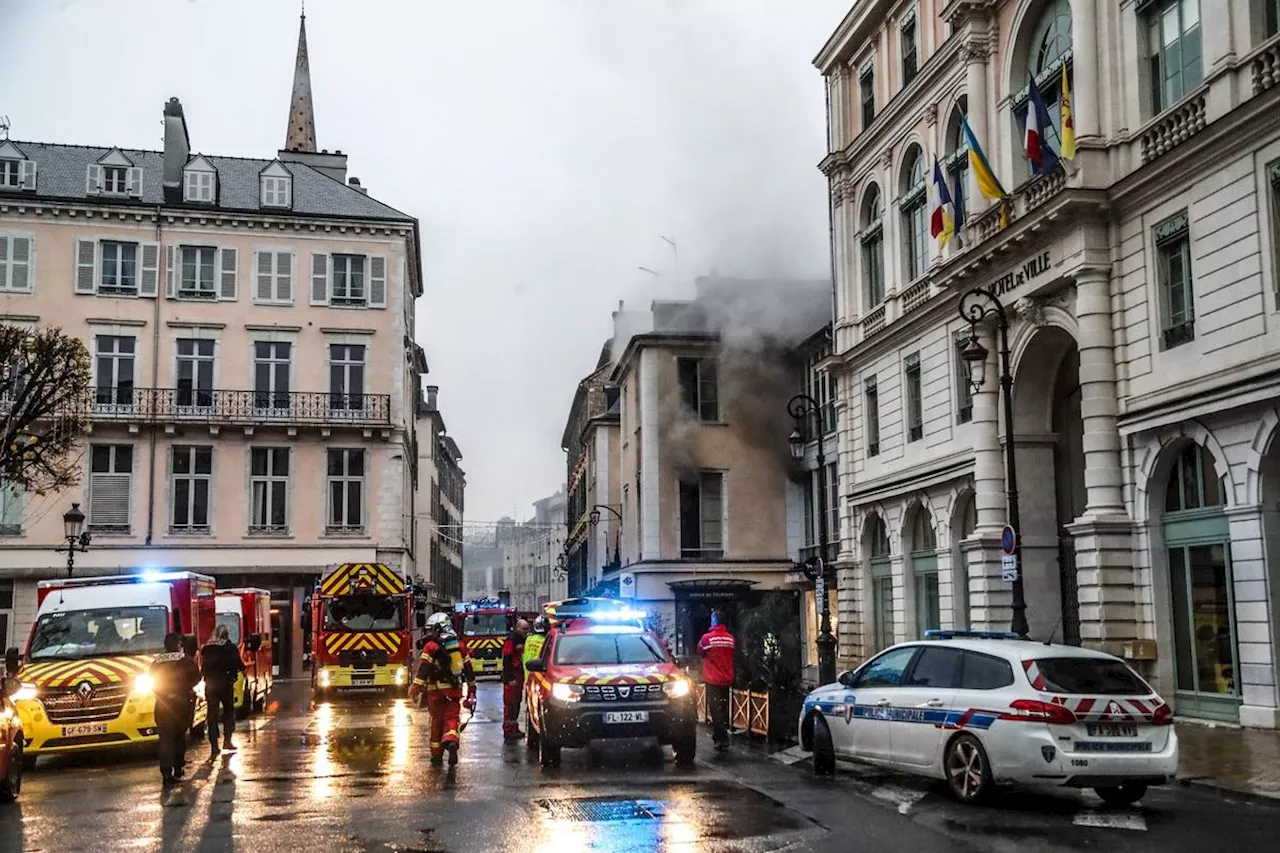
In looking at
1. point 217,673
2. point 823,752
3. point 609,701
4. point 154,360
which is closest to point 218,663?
point 217,673

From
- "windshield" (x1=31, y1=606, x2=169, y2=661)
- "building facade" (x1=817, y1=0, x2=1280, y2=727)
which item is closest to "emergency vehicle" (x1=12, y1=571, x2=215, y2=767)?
"windshield" (x1=31, y1=606, x2=169, y2=661)

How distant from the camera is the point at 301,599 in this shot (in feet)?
143

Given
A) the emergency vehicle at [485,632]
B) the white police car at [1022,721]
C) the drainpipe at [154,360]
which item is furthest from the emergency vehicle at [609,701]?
the drainpipe at [154,360]

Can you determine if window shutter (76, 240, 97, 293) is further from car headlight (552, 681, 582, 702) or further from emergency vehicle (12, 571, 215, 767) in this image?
car headlight (552, 681, 582, 702)

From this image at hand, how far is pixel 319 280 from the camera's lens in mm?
44812

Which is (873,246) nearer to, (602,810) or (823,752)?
(823,752)

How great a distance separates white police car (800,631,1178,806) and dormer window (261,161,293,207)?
121ft

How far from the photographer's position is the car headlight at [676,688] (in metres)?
15.4

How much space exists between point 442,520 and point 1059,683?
71937mm

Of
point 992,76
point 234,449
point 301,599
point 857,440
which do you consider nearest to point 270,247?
point 234,449

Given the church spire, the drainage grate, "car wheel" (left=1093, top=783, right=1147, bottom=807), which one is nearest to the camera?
the drainage grate

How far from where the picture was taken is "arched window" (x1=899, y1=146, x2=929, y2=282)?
29.5 meters

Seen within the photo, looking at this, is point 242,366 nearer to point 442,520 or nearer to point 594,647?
point 594,647

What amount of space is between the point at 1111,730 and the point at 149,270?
128ft
